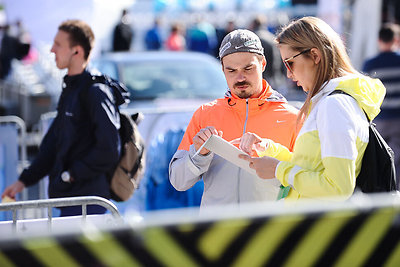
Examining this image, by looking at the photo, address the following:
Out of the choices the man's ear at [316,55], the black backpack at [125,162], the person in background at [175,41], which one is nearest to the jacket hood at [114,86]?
the black backpack at [125,162]

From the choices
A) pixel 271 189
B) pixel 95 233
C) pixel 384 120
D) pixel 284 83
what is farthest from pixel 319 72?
pixel 284 83

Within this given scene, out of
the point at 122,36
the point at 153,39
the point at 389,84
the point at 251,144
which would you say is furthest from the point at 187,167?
the point at 153,39

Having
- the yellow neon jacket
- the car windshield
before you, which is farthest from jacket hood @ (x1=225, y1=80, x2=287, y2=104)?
the car windshield

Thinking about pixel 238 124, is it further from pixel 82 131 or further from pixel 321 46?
pixel 82 131

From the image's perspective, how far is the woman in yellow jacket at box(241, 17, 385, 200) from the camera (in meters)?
2.25

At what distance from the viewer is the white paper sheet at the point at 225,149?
2.58 metres

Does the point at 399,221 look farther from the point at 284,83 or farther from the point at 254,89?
the point at 284,83

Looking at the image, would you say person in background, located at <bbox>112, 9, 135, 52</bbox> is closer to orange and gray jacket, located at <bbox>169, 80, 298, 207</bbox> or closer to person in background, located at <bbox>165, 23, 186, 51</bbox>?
person in background, located at <bbox>165, 23, 186, 51</bbox>

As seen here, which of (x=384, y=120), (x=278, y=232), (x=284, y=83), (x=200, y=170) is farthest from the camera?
(x=284, y=83)

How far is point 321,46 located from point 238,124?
0.66 m

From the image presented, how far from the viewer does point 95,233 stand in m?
1.36

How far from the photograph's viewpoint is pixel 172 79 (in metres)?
8.04

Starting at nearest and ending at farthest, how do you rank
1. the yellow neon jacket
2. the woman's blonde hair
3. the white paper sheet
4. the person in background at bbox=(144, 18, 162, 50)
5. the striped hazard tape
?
1. the striped hazard tape
2. the yellow neon jacket
3. the woman's blonde hair
4. the white paper sheet
5. the person in background at bbox=(144, 18, 162, 50)

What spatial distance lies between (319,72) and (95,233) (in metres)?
1.41
